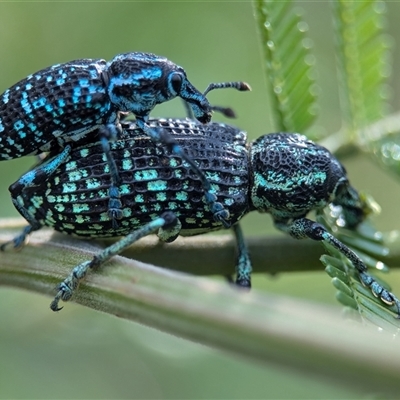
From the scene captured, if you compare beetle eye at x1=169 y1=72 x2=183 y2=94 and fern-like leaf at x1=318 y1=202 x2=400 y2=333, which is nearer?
fern-like leaf at x1=318 y1=202 x2=400 y2=333

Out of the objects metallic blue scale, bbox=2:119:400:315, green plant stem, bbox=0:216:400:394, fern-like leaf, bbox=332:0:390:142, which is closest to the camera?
green plant stem, bbox=0:216:400:394

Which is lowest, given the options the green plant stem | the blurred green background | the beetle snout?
the blurred green background

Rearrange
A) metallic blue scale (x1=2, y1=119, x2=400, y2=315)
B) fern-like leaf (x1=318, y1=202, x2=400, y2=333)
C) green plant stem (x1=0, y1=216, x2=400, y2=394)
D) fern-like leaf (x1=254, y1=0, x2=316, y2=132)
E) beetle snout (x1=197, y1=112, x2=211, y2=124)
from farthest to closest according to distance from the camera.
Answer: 1. beetle snout (x1=197, y1=112, x2=211, y2=124)
2. fern-like leaf (x1=254, y1=0, x2=316, y2=132)
3. metallic blue scale (x1=2, y1=119, x2=400, y2=315)
4. fern-like leaf (x1=318, y1=202, x2=400, y2=333)
5. green plant stem (x1=0, y1=216, x2=400, y2=394)

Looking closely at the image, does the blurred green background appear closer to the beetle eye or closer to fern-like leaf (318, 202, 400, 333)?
fern-like leaf (318, 202, 400, 333)

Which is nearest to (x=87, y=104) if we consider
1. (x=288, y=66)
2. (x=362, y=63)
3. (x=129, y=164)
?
(x=129, y=164)

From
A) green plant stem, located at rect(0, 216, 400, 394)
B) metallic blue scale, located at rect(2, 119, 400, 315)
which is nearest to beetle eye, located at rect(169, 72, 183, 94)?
metallic blue scale, located at rect(2, 119, 400, 315)

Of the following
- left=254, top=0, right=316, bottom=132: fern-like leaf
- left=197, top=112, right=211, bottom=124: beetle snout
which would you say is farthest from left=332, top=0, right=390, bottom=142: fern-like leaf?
left=197, top=112, right=211, bottom=124: beetle snout

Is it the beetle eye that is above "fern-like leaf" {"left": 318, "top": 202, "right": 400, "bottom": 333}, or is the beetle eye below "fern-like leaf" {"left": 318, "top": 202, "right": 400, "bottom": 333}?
above

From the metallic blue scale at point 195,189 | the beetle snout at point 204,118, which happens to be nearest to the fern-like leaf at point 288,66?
the metallic blue scale at point 195,189
